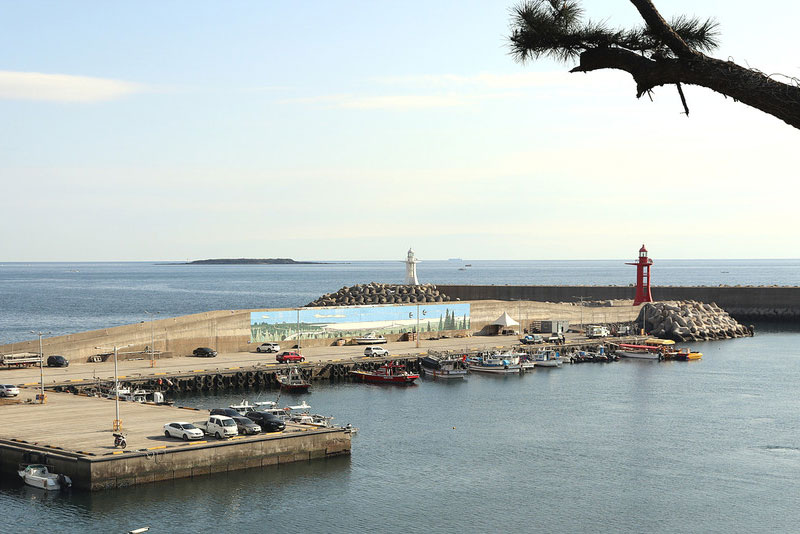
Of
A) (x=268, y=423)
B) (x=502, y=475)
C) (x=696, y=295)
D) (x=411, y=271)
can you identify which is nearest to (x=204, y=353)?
(x=268, y=423)

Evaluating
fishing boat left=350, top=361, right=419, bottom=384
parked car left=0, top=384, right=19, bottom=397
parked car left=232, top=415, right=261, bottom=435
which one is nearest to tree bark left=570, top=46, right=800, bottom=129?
parked car left=232, top=415, right=261, bottom=435

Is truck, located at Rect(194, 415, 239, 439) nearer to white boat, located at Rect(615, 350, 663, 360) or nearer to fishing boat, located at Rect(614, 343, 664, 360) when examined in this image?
white boat, located at Rect(615, 350, 663, 360)

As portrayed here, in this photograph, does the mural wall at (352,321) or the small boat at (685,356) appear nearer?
the mural wall at (352,321)

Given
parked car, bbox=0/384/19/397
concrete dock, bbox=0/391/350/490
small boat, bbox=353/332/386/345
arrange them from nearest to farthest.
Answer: concrete dock, bbox=0/391/350/490 → parked car, bbox=0/384/19/397 → small boat, bbox=353/332/386/345

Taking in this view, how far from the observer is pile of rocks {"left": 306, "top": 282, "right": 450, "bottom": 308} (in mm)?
150500

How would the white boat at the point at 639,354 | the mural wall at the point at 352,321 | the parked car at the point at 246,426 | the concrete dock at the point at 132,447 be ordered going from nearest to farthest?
the concrete dock at the point at 132,447
the parked car at the point at 246,426
the mural wall at the point at 352,321
the white boat at the point at 639,354

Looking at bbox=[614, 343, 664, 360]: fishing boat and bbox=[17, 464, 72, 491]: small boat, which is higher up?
bbox=[614, 343, 664, 360]: fishing boat

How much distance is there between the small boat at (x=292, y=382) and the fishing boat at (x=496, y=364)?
72.2 feet

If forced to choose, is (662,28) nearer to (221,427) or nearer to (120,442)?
(120,442)

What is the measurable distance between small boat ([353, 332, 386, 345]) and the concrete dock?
48.9 meters

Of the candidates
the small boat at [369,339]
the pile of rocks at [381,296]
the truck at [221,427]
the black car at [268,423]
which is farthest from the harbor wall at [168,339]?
the truck at [221,427]

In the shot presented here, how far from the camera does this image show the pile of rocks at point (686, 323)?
137 metres

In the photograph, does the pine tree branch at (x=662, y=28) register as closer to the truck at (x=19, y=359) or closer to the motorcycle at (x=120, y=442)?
the motorcycle at (x=120, y=442)

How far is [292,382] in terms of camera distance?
84.8 m
